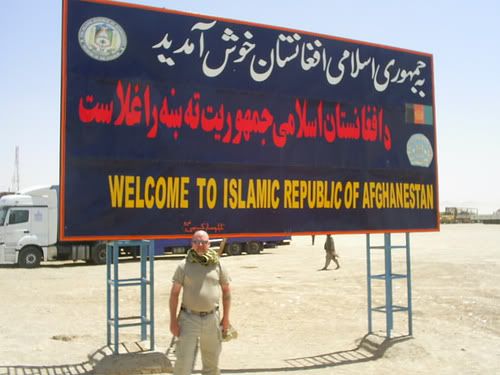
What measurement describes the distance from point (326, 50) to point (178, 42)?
2.85m

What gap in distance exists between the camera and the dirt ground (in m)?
8.77

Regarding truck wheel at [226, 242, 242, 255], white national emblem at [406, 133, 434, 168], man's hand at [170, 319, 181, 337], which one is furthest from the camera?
truck wheel at [226, 242, 242, 255]

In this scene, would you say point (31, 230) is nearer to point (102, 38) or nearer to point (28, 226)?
point (28, 226)

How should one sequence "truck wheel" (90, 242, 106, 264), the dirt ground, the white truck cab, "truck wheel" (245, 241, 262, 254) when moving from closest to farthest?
the dirt ground → the white truck cab → "truck wheel" (90, 242, 106, 264) → "truck wheel" (245, 241, 262, 254)

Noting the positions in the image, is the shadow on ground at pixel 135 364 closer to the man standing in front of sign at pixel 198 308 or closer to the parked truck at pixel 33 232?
the man standing in front of sign at pixel 198 308

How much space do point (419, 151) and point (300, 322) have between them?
483 cm

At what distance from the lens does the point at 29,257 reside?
80.5 feet

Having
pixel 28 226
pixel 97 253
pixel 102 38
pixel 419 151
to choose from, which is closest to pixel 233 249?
pixel 97 253

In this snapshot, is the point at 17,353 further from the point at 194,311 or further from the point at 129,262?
the point at 129,262

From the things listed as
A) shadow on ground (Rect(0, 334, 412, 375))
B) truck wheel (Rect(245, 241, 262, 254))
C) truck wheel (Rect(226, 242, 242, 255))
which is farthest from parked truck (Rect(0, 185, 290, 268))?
shadow on ground (Rect(0, 334, 412, 375))

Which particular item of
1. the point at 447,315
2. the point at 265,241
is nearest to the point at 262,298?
the point at 447,315

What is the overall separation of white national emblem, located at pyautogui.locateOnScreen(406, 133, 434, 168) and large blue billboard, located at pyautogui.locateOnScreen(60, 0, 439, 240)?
0.03m

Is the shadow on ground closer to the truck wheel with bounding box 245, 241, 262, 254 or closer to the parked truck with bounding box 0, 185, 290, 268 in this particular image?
the parked truck with bounding box 0, 185, 290, 268

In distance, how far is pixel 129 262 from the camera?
91.1 ft
